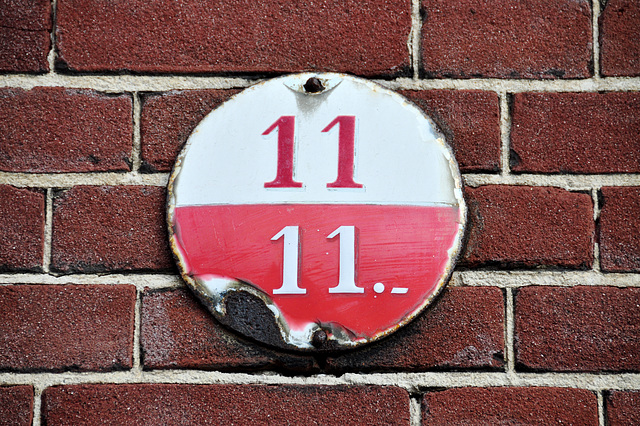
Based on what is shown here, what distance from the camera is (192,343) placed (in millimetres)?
745

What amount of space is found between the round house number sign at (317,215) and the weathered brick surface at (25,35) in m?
0.24

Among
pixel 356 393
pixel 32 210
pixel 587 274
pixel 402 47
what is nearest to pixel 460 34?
pixel 402 47

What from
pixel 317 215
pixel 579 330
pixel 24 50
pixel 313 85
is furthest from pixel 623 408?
pixel 24 50

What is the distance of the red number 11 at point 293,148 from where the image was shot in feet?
2.44

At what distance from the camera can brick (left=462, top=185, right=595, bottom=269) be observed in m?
0.75

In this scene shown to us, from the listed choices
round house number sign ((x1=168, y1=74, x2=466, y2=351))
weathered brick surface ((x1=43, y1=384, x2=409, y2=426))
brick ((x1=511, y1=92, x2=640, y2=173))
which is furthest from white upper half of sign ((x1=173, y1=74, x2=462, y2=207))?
weathered brick surface ((x1=43, y1=384, x2=409, y2=426))

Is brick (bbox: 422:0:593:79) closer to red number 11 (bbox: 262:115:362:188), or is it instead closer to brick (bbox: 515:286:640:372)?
red number 11 (bbox: 262:115:362:188)

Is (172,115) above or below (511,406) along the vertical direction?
above

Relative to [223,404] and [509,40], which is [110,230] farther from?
[509,40]

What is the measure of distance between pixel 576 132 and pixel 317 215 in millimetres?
356

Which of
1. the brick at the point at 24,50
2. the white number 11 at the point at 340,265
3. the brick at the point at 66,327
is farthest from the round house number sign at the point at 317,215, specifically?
the brick at the point at 24,50

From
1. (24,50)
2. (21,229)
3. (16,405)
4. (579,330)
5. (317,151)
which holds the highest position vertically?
(24,50)

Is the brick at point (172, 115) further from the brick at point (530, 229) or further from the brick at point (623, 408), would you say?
the brick at point (623, 408)

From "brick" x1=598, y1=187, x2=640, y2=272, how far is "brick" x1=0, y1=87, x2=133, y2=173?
62 cm
